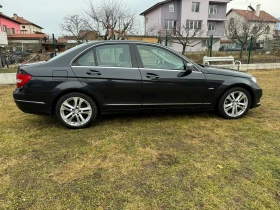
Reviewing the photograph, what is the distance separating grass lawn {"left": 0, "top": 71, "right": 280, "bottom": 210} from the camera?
7.00 feet

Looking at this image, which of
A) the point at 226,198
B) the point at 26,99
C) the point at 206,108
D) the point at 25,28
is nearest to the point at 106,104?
the point at 26,99

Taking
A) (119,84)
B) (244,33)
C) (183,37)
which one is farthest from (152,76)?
(244,33)

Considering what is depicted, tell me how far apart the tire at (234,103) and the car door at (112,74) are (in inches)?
66.2

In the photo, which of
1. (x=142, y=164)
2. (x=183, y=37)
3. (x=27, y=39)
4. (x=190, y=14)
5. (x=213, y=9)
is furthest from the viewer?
(x=213, y=9)

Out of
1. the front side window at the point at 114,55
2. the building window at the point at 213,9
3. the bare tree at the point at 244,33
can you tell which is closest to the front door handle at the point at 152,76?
the front side window at the point at 114,55

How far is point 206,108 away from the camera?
431cm

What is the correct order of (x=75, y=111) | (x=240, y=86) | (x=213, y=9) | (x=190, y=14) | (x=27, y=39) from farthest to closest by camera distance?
(x=213, y=9) < (x=190, y=14) < (x=27, y=39) < (x=240, y=86) < (x=75, y=111)

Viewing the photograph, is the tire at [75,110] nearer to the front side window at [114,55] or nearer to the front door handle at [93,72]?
the front door handle at [93,72]

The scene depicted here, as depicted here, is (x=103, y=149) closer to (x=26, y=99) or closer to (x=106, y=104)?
(x=106, y=104)

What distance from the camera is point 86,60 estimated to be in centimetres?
374

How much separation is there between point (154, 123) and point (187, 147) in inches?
42.1

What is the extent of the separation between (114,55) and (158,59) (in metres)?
0.80

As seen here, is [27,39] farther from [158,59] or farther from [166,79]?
[166,79]

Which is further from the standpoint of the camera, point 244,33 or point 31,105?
point 244,33
